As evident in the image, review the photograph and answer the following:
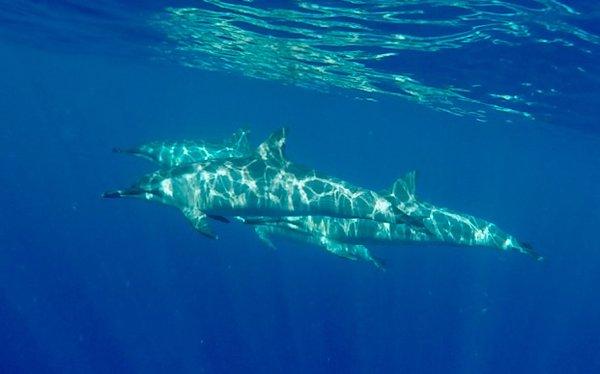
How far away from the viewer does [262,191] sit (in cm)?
1278

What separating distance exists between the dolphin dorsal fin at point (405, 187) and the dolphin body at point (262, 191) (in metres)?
3.25

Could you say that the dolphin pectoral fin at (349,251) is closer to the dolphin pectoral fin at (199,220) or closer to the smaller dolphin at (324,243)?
the smaller dolphin at (324,243)

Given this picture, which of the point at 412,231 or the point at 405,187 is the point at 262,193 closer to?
the point at 405,187

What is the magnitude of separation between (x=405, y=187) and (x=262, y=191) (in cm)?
555

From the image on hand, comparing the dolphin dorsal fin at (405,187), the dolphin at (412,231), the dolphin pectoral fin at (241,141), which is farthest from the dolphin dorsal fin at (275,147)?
the dolphin pectoral fin at (241,141)

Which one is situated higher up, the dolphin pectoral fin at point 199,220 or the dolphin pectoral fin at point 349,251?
the dolphin pectoral fin at point 199,220

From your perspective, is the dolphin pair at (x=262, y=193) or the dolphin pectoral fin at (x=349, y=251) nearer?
the dolphin pair at (x=262, y=193)

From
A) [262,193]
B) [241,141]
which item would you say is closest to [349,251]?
[241,141]

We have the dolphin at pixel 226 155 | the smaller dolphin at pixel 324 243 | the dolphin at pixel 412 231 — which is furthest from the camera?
the dolphin at pixel 226 155

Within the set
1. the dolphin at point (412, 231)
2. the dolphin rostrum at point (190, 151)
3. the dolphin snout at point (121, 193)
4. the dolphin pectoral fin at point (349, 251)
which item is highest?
the dolphin snout at point (121, 193)

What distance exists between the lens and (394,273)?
37.0m

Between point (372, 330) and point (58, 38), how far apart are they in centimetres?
2844

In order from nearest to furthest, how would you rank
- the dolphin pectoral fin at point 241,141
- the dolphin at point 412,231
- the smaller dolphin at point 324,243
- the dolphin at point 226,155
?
the dolphin at point 412,231
the smaller dolphin at point 324,243
the dolphin at point 226,155
the dolphin pectoral fin at point 241,141

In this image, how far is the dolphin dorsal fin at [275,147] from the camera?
1290 centimetres
